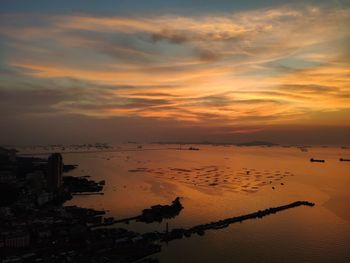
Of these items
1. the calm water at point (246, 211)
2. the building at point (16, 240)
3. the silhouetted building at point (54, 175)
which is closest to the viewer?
the building at point (16, 240)

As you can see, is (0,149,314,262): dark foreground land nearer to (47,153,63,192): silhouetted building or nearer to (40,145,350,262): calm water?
(40,145,350,262): calm water

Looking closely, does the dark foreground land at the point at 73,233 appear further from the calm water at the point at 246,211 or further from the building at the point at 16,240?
the calm water at the point at 246,211

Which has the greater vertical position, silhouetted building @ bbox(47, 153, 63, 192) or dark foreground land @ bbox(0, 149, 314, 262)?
silhouetted building @ bbox(47, 153, 63, 192)

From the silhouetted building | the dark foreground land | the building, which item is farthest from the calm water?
the building

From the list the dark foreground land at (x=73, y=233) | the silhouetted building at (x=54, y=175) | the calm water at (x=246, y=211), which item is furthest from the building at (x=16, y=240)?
the silhouetted building at (x=54, y=175)

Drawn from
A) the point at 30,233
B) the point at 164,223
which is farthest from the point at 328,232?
the point at 30,233

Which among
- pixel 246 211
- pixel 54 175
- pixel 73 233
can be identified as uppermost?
pixel 54 175

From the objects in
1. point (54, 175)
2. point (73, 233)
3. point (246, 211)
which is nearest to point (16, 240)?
point (73, 233)

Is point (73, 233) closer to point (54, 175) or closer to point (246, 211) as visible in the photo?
point (246, 211)
